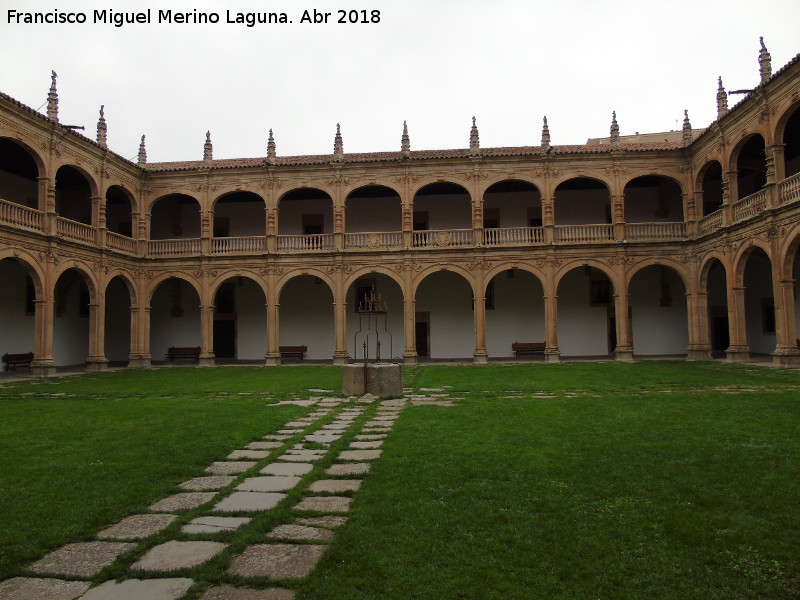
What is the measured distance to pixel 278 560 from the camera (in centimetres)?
372

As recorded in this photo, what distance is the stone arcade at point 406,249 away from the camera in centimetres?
2078

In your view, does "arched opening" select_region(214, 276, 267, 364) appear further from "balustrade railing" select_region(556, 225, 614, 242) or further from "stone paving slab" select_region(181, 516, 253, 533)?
"stone paving slab" select_region(181, 516, 253, 533)

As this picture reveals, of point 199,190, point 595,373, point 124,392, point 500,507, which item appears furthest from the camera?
point 199,190

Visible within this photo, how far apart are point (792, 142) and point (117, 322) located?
29655mm

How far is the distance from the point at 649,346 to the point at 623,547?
24.5 meters

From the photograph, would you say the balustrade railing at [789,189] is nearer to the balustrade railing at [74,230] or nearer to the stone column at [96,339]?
the balustrade railing at [74,230]

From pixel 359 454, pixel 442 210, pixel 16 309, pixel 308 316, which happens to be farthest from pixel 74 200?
pixel 359 454

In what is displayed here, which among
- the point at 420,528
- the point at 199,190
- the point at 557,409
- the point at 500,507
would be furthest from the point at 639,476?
the point at 199,190

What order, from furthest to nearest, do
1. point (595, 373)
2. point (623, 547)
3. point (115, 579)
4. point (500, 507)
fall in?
point (595, 373) → point (500, 507) → point (623, 547) → point (115, 579)

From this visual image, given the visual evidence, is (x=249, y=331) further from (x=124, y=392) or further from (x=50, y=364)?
(x=124, y=392)

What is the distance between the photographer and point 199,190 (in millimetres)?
25141

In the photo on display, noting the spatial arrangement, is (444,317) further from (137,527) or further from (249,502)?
(137,527)

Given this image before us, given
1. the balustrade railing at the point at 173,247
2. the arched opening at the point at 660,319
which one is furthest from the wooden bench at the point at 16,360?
the arched opening at the point at 660,319

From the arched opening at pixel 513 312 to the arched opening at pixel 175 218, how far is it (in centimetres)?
1485
